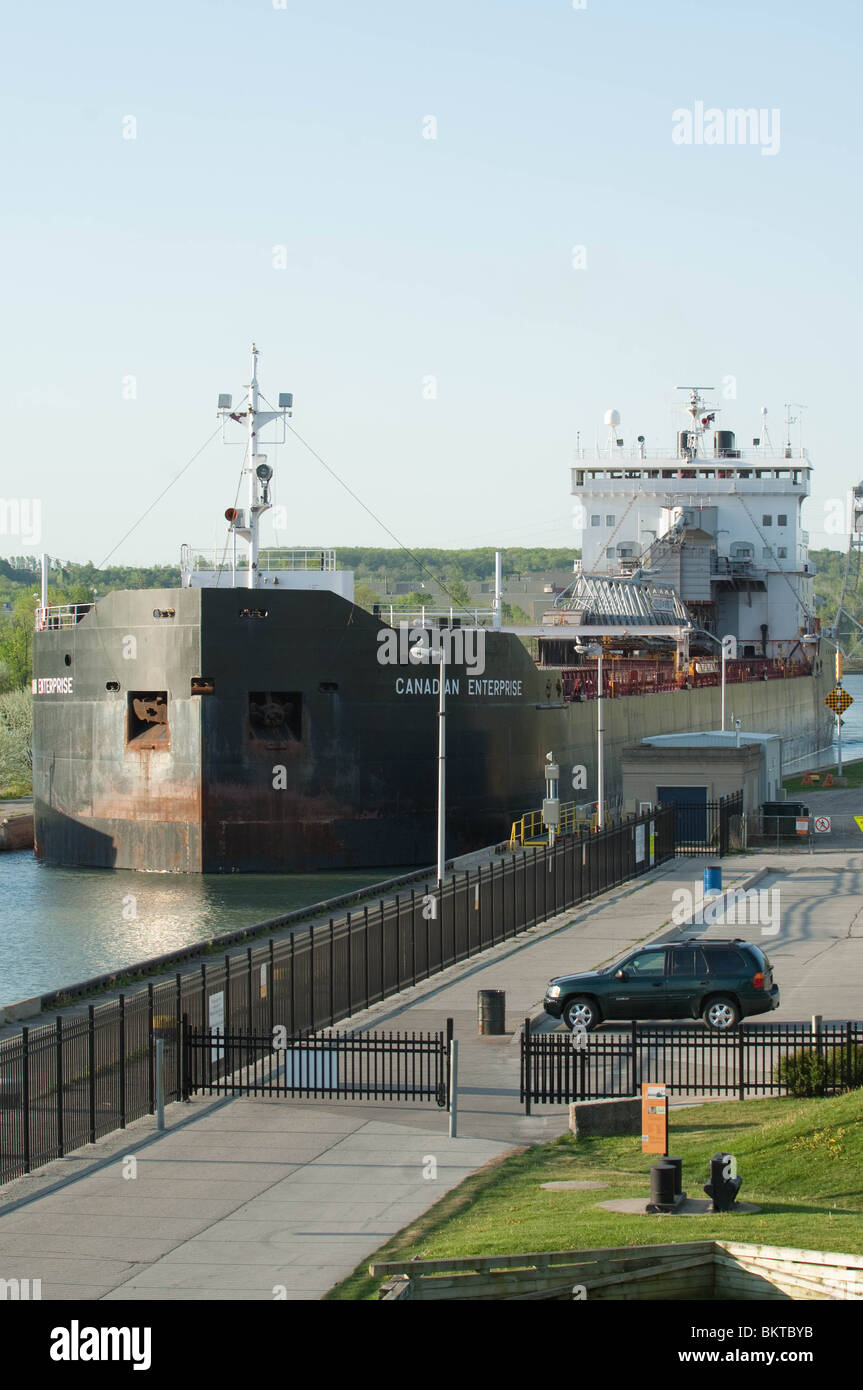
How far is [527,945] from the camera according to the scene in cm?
2433

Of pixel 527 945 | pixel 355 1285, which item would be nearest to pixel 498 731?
pixel 527 945

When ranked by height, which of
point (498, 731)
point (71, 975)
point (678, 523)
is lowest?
point (71, 975)

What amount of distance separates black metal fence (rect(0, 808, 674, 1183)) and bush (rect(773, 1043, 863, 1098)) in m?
5.12

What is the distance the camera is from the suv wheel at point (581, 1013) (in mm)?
18078

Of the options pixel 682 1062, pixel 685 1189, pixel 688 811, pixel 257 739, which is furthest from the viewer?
pixel 688 811

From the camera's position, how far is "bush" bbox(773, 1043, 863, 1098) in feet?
47.6

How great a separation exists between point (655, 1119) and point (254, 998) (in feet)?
22.2

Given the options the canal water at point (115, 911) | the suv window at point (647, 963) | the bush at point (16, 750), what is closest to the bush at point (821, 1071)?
the suv window at point (647, 963)

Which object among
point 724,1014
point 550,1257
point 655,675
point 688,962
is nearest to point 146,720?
point 688,962

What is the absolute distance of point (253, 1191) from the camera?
12039 millimetres

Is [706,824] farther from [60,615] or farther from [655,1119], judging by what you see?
[655,1119]

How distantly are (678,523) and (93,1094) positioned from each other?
54.7 m
